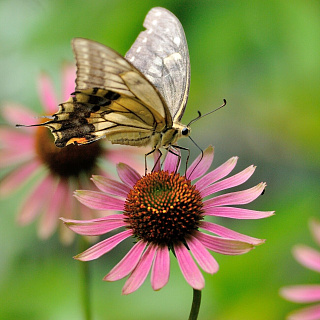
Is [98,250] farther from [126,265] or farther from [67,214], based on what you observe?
[67,214]

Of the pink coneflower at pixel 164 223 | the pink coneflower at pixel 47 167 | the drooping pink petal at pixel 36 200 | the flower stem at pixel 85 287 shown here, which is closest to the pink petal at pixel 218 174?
the pink coneflower at pixel 164 223

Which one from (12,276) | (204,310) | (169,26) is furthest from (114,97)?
(12,276)

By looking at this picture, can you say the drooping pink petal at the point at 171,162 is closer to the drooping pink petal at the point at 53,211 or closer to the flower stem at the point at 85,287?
the flower stem at the point at 85,287

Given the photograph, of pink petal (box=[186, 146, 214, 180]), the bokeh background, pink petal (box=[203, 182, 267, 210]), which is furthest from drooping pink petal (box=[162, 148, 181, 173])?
the bokeh background

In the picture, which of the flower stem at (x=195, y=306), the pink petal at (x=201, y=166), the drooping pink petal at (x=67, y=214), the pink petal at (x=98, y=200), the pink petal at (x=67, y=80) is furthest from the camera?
the pink petal at (x=67, y=80)

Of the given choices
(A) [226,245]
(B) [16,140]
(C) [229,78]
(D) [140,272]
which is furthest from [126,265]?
(C) [229,78]

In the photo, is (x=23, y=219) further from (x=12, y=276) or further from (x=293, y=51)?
(x=293, y=51)
